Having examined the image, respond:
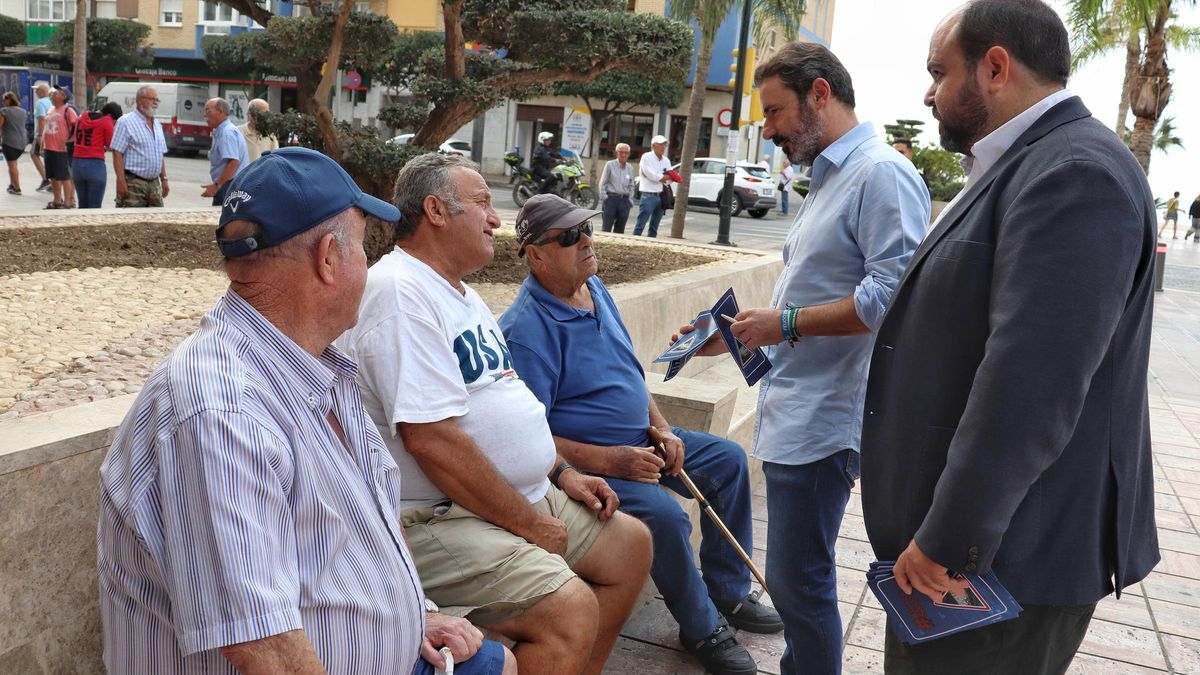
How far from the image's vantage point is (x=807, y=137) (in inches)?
122

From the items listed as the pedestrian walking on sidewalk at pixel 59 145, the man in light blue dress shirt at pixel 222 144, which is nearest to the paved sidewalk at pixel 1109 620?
the man in light blue dress shirt at pixel 222 144

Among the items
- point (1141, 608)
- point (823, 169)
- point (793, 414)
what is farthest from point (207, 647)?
point (1141, 608)

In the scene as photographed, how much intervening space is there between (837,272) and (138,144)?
10.6m

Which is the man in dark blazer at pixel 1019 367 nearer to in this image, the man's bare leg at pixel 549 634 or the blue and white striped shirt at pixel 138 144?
the man's bare leg at pixel 549 634

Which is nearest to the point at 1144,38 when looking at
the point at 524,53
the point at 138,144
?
the point at 524,53

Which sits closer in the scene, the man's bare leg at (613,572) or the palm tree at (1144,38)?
the man's bare leg at (613,572)

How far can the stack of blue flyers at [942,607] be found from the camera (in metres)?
1.90

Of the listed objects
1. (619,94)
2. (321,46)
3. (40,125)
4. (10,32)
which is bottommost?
(40,125)

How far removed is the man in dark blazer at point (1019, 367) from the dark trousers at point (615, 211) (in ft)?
42.0

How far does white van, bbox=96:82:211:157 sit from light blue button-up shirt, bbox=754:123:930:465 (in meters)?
34.2

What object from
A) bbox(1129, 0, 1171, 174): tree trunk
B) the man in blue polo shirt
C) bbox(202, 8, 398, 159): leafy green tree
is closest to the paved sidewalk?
the man in blue polo shirt

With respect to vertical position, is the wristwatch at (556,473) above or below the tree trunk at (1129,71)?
below

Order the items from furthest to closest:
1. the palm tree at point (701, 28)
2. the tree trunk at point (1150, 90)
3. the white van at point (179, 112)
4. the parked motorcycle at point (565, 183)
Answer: the white van at point (179, 112) < the parked motorcycle at point (565, 183) < the tree trunk at point (1150, 90) < the palm tree at point (701, 28)

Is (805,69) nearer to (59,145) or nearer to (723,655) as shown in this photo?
(723,655)
